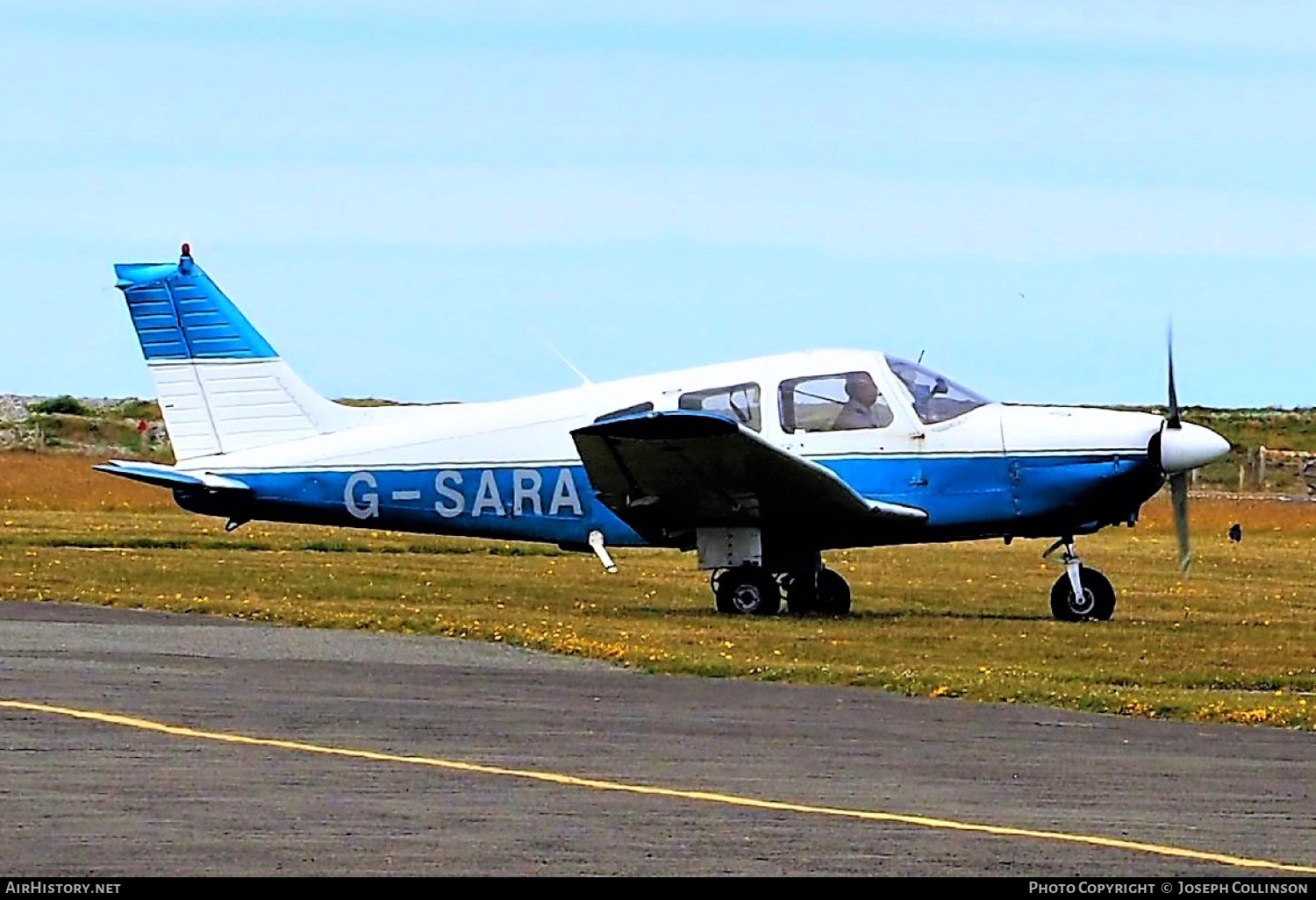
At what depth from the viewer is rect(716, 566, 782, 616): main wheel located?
2072 cm

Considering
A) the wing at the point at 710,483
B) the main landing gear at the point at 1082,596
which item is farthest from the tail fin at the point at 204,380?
the main landing gear at the point at 1082,596

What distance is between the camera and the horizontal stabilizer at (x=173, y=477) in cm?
2248

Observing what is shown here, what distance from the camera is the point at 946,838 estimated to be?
334 inches

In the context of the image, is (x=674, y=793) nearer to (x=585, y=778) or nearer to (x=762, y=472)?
(x=585, y=778)

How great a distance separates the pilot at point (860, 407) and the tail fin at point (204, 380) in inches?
205

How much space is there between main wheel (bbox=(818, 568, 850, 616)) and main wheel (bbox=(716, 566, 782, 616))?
431mm

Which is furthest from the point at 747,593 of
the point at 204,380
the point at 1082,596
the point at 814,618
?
the point at 204,380

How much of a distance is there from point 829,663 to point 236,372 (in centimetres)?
969

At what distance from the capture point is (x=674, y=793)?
376 inches

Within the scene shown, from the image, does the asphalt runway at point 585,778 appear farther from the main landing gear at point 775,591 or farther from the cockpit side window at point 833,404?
the cockpit side window at point 833,404

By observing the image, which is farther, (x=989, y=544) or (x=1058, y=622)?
(x=989, y=544)

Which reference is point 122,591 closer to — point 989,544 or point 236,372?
point 236,372
